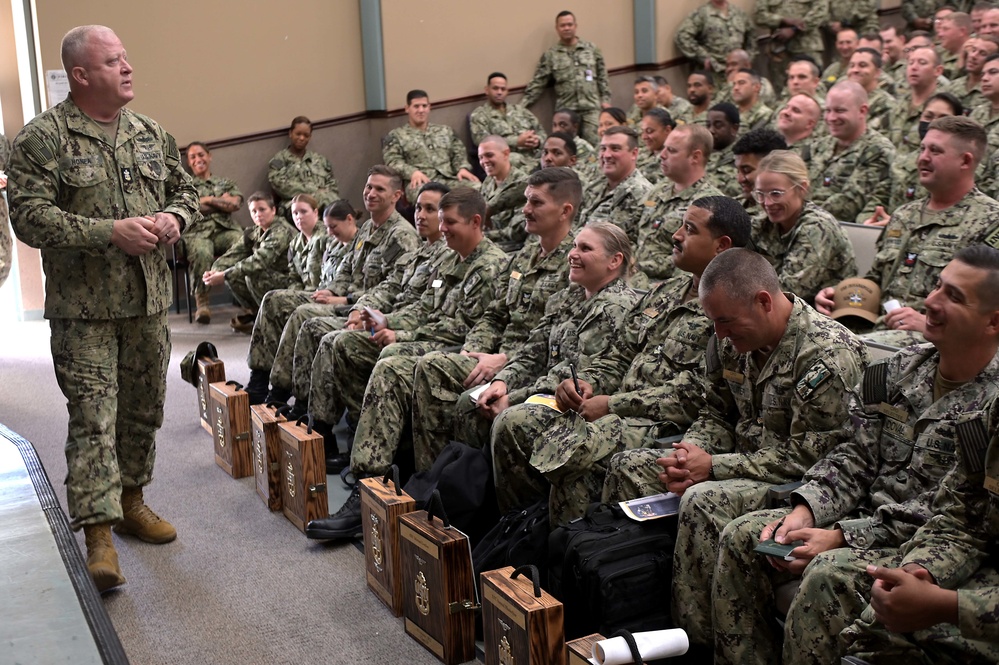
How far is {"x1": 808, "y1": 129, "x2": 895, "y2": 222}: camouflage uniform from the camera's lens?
16.7ft

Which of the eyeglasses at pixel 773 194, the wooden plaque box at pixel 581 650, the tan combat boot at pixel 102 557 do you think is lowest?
the tan combat boot at pixel 102 557

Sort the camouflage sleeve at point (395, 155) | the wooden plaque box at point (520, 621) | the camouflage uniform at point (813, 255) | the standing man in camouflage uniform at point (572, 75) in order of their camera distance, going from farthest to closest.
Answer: the standing man in camouflage uniform at point (572, 75), the camouflage sleeve at point (395, 155), the camouflage uniform at point (813, 255), the wooden plaque box at point (520, 621)

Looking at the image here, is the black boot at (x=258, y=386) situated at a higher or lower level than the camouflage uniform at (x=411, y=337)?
lower

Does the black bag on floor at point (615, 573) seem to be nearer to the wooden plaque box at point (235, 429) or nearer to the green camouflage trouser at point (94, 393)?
the green camouflage trouser at point (94, 393)

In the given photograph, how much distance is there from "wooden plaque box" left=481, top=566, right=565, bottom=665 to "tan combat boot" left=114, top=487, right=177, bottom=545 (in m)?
1.63

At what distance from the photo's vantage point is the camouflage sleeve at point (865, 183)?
5098mm

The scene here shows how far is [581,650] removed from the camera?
6.78 feet

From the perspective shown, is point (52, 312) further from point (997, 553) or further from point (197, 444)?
point (997, 553)

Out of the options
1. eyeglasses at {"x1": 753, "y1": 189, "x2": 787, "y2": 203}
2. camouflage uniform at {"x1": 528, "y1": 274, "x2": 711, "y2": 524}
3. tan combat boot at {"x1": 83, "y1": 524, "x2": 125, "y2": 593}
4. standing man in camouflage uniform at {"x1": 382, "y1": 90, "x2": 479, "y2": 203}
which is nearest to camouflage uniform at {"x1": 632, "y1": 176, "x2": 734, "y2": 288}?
eyeglasses at {"x1": 753, "y1": 189, "x2": 787, "y2": 203}

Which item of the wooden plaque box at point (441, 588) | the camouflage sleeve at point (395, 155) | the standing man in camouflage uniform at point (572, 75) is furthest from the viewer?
the standing man in camouflage uniform at point (572, 75)

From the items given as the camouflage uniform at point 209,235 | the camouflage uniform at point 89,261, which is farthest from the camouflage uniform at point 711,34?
the camouflage uniform at point 89,261

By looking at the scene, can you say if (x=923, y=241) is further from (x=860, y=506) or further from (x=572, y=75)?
(x=572, y=75)

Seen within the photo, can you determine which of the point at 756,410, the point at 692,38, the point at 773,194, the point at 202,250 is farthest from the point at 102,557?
the point at 692,38

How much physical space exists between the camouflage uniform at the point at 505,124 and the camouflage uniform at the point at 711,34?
6.06 ft
